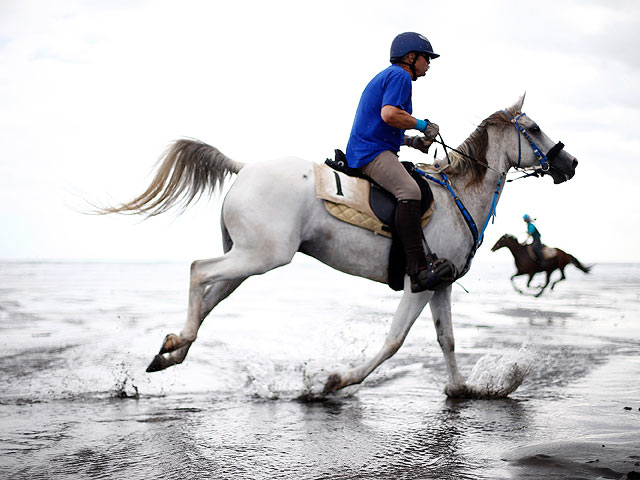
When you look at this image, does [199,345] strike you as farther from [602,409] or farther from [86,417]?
[602,409]

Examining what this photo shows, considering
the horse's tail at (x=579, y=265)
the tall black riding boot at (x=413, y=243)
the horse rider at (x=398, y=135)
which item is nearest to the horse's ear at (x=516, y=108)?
the horse rider at (x=398, y=135)

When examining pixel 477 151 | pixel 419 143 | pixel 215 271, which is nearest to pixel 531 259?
pixel 477 151

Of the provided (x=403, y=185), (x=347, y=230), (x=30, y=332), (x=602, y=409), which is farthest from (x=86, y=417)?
(x=30, y=332)

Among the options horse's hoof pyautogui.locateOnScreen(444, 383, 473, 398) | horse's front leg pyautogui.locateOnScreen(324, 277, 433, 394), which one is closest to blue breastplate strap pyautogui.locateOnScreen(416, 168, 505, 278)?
horse's front leg pyautogui.locateOnScreen(324, 277, 433, 394)

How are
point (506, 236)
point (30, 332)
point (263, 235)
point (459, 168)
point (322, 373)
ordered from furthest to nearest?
point (506, 236) → point (30, 332) → point (322, 373) → point (459, 168) → point (263, 235)

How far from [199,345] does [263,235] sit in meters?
5.11

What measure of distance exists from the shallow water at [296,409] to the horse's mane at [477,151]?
1897 mm

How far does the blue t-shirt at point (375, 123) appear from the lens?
534cm

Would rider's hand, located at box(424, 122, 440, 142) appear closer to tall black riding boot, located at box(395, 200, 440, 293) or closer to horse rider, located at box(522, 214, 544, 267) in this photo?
tall black riding boot, located at box(395, 200, 440, 293)

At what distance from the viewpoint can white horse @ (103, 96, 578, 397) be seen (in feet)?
16.5

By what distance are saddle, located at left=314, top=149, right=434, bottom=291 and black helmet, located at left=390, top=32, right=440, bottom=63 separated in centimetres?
98

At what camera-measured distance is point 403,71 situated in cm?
534

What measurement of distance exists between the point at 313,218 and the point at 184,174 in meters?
1.17

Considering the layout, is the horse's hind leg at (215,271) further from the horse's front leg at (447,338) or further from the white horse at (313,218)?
the horse's front leg at (447,338)
